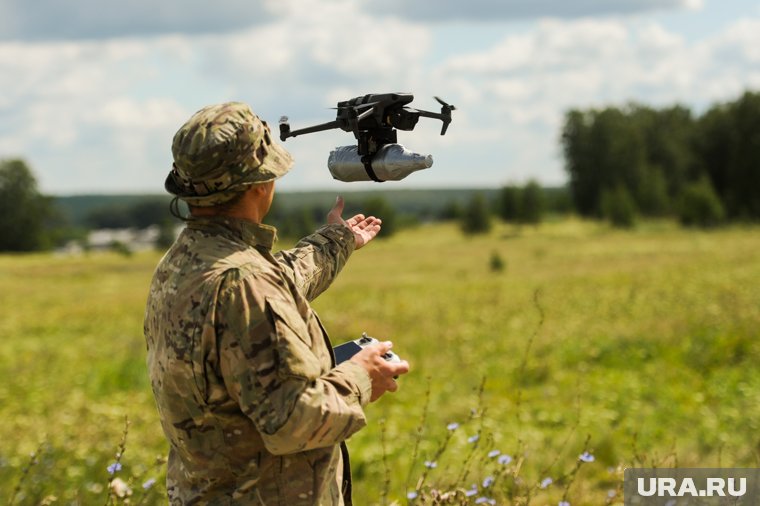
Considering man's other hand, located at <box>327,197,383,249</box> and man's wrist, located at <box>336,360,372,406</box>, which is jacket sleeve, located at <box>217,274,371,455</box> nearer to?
man's wrist, located at <box>336,360,372,406</box>

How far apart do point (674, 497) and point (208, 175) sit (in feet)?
11.1

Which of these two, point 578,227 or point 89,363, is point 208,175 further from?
point 578,227

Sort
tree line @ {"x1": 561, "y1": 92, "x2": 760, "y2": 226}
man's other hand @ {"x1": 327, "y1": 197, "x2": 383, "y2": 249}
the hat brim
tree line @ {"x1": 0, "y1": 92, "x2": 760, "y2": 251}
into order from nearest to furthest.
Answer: the hat brim, man's other hand @ {"x1": 327, "y1": 197, "x2": 383, "y2": 249}, tree line @ {"x1": 561, "y1": 92, "x2": 760, "y2": 226}, tree line @ {"x1": 0, "y1": 92, "x2": 760, "y2": 251}

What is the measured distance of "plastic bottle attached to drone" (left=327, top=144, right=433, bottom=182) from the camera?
2.70 meters

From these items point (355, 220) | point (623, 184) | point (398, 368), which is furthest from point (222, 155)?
point (623, 184)

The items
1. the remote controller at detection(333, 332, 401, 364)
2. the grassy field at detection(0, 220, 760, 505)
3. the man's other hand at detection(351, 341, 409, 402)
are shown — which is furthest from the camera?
the grassy field at detection(0, 220, 760, 505)

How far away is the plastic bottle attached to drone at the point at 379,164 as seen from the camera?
2.70 metres

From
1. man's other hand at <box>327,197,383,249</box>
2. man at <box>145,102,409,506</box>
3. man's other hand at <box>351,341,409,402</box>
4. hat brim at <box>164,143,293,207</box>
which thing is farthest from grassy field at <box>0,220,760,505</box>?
hat brim at <box>164,143,293,207</box>

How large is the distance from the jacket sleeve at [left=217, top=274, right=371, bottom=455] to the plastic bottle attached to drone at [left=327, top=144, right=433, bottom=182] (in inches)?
26.4

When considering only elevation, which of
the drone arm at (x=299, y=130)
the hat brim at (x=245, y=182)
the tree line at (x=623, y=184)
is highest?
the drone arm at (x=299, y=130)

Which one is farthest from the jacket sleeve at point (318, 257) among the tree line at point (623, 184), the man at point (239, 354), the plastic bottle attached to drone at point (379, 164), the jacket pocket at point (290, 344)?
the tree line at point (623, 184)

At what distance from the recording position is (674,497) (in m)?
4.52

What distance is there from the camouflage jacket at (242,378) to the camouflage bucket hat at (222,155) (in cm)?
12

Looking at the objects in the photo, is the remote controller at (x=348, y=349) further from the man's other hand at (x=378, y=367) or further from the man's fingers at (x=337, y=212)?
the man's fingers at (x=337, y=212)
